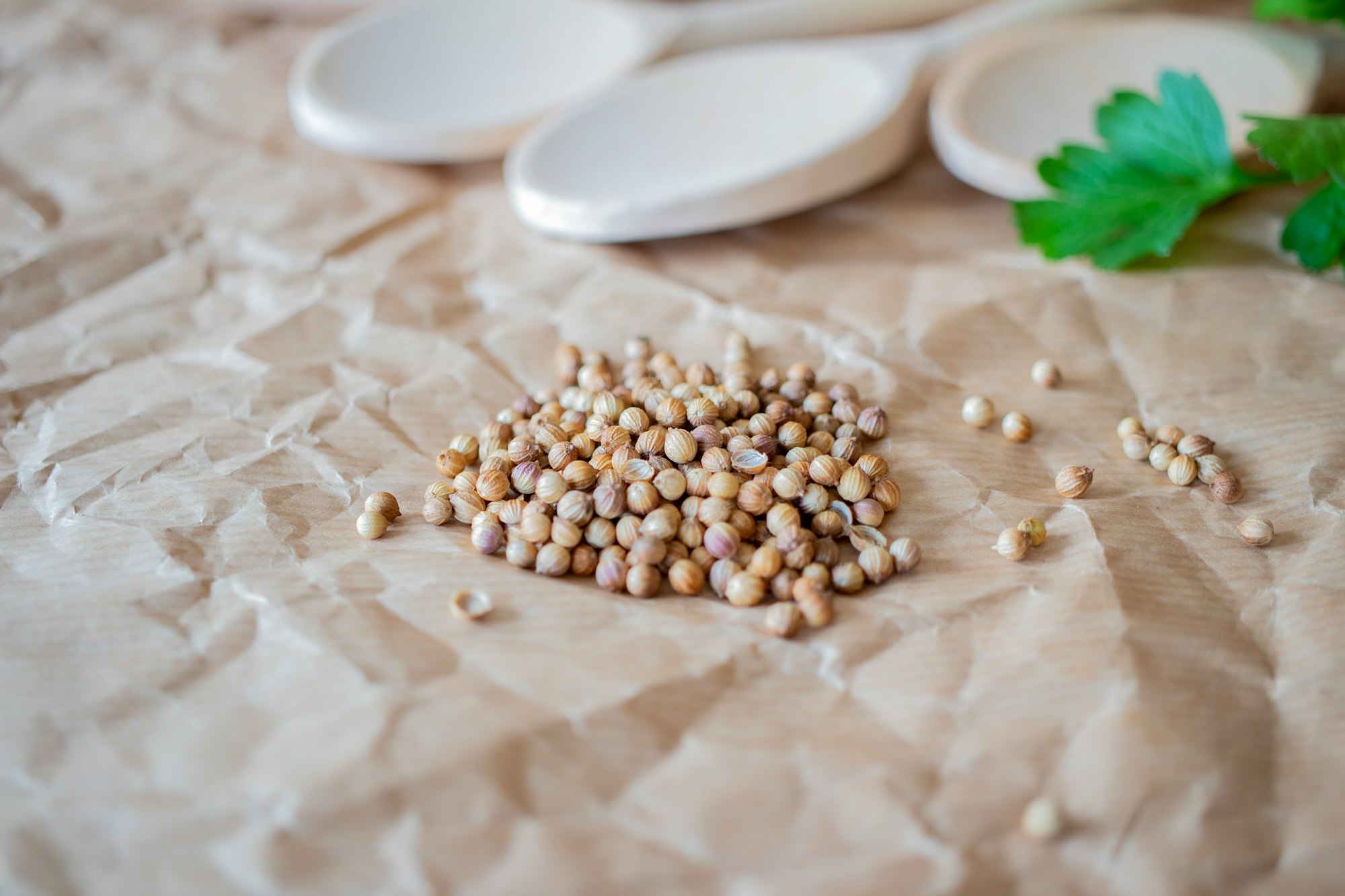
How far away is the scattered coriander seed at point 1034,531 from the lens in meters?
0.95

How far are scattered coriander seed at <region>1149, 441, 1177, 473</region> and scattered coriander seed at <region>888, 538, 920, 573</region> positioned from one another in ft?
1.00

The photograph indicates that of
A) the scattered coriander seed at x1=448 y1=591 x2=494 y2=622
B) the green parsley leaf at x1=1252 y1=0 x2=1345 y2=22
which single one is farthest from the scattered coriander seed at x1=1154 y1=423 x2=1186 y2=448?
the scattered coriander seed at x1=448 y1=591 x2=494 y2=622

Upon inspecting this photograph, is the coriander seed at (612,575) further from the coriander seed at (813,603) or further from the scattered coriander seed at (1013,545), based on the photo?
the scattered coriander seed at (1013,545)

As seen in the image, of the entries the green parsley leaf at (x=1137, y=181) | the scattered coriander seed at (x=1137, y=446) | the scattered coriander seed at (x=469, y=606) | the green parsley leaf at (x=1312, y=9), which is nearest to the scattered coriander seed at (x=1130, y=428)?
the scattered coriander seed at (x=1137, y=446)

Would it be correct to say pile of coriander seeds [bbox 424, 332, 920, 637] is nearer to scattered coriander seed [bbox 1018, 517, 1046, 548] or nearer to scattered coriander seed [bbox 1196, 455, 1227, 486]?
scattered coriander seed [bbox 1018, 517, 1046, 548]

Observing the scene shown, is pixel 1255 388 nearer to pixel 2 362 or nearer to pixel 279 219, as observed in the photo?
pixel 279 219

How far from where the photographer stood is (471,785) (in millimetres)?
749

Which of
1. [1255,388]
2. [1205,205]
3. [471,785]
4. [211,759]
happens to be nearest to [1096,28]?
[1205,205]

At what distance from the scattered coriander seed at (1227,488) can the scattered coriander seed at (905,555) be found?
33cm

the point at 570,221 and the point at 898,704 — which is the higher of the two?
the point at 570,221

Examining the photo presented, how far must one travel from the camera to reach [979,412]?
1.10m

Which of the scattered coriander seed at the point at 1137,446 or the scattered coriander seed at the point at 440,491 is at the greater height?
the scattered coriander seed at the point at 440,491

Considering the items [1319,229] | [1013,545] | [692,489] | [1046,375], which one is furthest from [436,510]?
[1319,229]

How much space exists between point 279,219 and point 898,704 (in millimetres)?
1160
